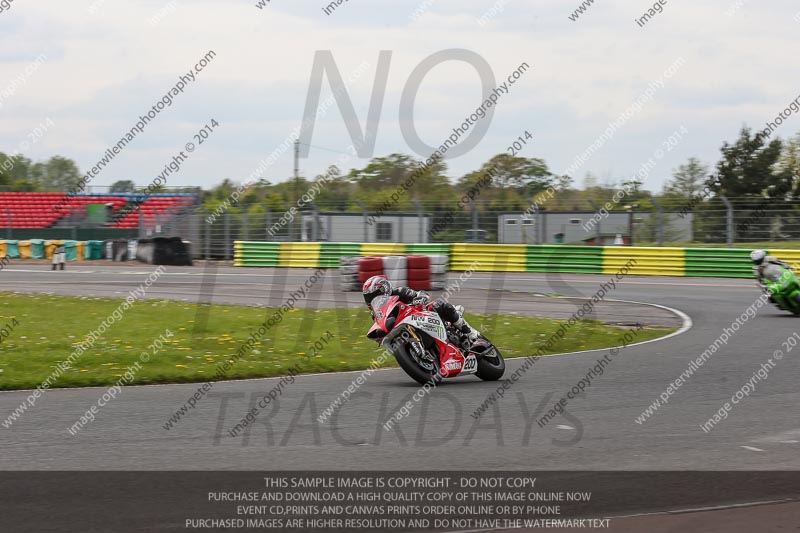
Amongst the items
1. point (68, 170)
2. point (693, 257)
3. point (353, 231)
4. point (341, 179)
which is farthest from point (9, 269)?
point (68, 170)

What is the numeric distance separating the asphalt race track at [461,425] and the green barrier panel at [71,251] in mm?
33624

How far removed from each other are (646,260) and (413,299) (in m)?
21.0

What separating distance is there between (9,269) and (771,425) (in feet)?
103

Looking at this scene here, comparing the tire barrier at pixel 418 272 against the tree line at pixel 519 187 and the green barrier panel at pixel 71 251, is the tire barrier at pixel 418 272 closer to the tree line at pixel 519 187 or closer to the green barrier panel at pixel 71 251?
the tree line at pixel 519 187

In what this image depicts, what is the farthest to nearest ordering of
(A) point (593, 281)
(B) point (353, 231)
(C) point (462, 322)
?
(B) point (353, 231)
(A) point (593, 281)
(C) point (462, 322)

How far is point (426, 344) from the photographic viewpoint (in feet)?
33.0

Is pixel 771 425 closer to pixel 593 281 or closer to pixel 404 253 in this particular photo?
pixel 593 281

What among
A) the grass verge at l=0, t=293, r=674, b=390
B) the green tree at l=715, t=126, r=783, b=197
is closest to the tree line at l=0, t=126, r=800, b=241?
the green tree at l=715, t=126, r=783, b=197

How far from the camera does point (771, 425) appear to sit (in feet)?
25.9

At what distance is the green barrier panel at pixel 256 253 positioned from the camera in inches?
1410

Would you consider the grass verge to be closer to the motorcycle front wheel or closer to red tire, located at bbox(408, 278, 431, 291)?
the motorcycle front wheel

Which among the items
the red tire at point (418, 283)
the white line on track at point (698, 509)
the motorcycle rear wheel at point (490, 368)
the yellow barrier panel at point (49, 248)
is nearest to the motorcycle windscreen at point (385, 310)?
the motorcycle rear wheel at point (490, 368)

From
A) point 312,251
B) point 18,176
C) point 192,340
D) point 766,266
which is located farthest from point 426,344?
point 18,176

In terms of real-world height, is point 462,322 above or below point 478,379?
above
